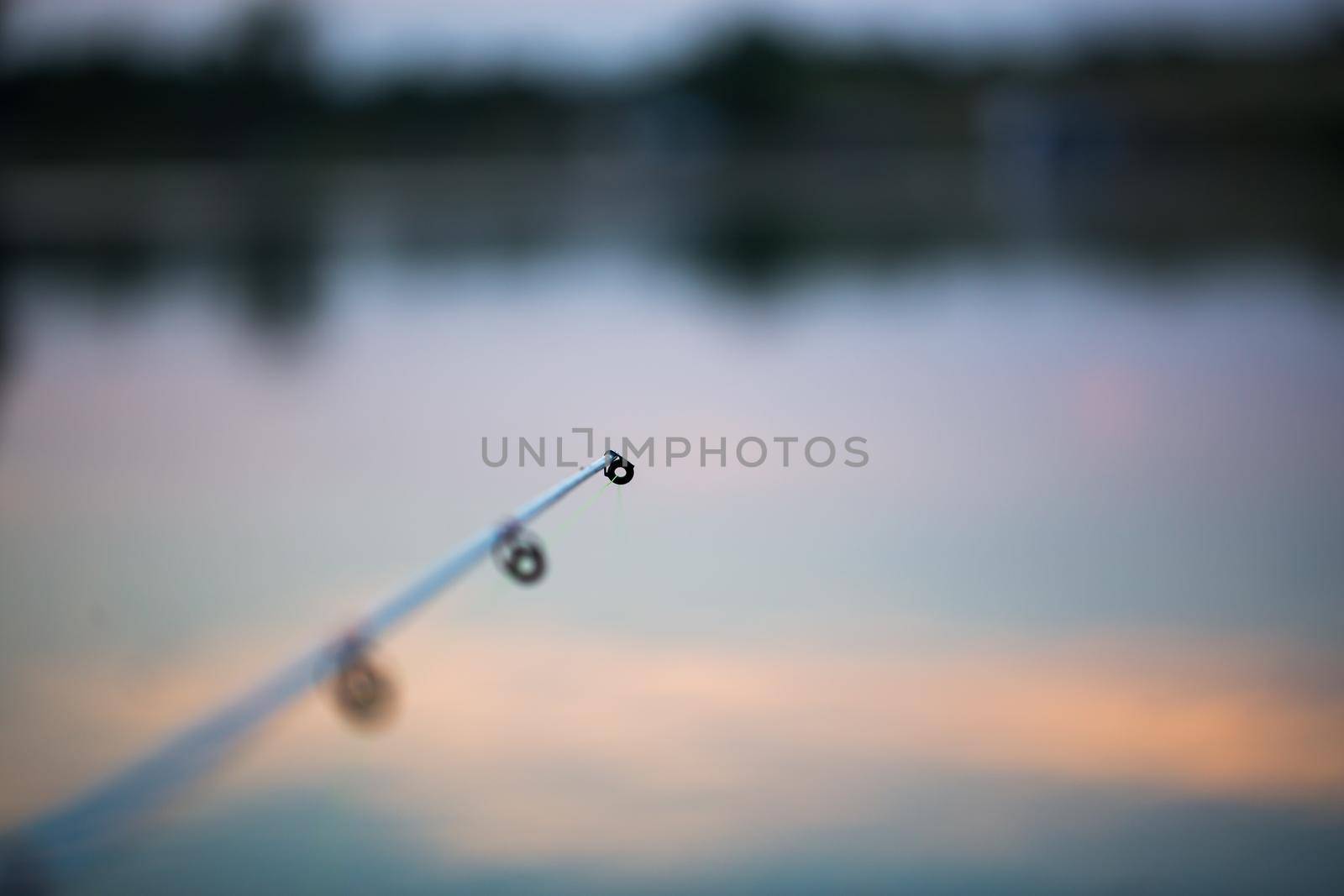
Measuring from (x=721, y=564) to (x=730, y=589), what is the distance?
0.61ft

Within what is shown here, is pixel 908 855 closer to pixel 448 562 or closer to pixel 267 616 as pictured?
pixel 448 562

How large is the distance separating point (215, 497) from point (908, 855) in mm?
3145

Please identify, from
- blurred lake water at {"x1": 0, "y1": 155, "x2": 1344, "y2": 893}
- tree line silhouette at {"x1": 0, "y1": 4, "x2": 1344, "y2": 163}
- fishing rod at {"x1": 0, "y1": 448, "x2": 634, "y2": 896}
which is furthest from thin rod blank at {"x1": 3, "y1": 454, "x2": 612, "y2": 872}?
tree line silhouette at {"x1": 0, "y1": 4, "x2": 1344, "y2": 163}

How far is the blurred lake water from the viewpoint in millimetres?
2674

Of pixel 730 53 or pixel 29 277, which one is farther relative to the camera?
pixel 730 53

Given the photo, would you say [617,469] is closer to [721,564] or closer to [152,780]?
[152,780]

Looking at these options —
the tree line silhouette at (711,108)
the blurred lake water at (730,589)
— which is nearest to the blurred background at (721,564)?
the blurred lake water at (730,589)

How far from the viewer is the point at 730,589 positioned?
12.9ft

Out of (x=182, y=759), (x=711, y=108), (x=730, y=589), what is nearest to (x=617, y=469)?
(x=182, y=759)

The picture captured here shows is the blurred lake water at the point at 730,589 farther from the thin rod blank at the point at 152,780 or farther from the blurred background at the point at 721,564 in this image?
the thin rod blank at the point at 152,780

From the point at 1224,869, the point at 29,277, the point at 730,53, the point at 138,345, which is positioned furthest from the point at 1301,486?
the point at 730,53

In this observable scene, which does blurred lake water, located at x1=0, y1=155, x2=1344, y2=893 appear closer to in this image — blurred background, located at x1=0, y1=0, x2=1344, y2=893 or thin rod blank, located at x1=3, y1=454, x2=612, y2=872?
blurred background, located at x1=0, y1=0, x2=1344, y2=893

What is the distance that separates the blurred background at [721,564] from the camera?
2684 mm

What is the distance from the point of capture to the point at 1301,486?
481 centimetres
